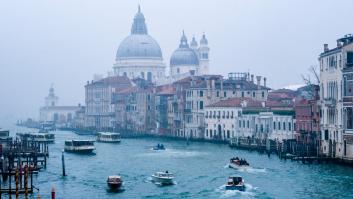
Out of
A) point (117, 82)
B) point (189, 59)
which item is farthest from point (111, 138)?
point (189, 59)

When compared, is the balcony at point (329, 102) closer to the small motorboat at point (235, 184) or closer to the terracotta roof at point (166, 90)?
the small motorboat at point (235, 184)

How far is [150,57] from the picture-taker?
146250 millimetres

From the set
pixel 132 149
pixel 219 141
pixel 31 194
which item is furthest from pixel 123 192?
pixel 219 141

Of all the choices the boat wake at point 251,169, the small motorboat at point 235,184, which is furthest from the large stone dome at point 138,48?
the small motorboat at point 235,184

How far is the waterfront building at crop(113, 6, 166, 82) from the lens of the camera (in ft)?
476

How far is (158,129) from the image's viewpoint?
102m

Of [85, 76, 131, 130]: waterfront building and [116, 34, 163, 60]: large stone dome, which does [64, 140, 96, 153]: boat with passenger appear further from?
[116, 34, 163, 60]: large stone dome

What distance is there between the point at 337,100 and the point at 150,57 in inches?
3794

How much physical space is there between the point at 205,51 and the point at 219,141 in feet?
216

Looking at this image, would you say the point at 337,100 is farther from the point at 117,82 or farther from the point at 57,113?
the point at 57,113

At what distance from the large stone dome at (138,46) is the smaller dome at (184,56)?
22.4ft

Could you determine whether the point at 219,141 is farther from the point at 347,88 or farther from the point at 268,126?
the point at 347,88

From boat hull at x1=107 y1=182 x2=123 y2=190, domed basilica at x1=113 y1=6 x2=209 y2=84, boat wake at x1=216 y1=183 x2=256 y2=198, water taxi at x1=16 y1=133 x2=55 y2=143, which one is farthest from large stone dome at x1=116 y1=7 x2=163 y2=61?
boat wake at x1=216 y1=183 x2=256 y2=198

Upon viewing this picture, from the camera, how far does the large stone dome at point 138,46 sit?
5733 inches
